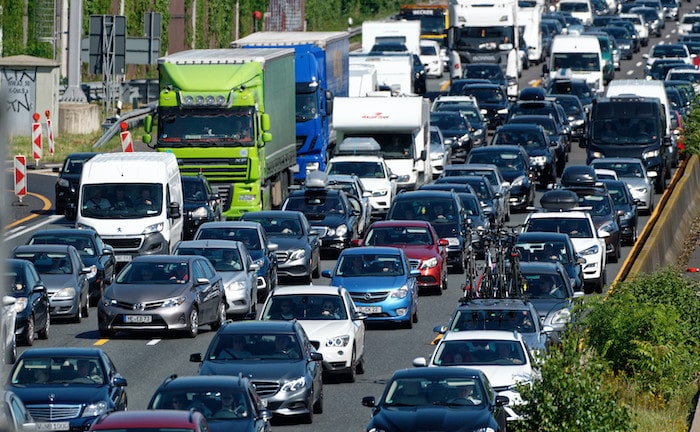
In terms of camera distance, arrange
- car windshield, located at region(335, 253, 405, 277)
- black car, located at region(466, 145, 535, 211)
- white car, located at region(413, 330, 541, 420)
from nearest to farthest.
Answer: white car, located at region(413, 330, 541, 420) → car windshield, located at region(335, 253, 405, 277) → black car, located at region(466, 145, 535, 211)

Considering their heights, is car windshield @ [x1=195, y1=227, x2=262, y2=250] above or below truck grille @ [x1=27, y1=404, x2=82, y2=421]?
above

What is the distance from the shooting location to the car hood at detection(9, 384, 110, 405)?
1631cm

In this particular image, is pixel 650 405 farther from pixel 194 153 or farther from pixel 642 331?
pixel 194 153

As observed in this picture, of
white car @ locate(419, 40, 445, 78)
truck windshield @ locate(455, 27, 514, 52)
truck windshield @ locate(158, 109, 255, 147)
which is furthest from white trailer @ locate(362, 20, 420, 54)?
truck windshield @ locate(158, 109, 255, 147)

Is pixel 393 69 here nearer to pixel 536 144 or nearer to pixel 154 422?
pixel 536 144

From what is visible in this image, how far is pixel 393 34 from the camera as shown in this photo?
77.2 meters

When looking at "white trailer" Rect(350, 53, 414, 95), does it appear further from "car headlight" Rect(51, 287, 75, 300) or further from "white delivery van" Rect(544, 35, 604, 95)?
"car headlight" Rect(51, 287, 75, 300)

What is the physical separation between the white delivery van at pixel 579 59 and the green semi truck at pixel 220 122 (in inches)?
1273

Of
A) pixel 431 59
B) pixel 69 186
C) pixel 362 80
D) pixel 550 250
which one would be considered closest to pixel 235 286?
pixel 550 250

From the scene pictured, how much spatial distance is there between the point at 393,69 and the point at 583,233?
3110 cm

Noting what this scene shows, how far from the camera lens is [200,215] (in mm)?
35594

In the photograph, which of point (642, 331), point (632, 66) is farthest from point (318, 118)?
point (632, 66)

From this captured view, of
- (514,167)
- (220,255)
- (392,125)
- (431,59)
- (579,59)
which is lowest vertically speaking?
(220,255)

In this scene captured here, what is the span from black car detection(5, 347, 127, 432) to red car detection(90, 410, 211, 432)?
3133 millimetres
